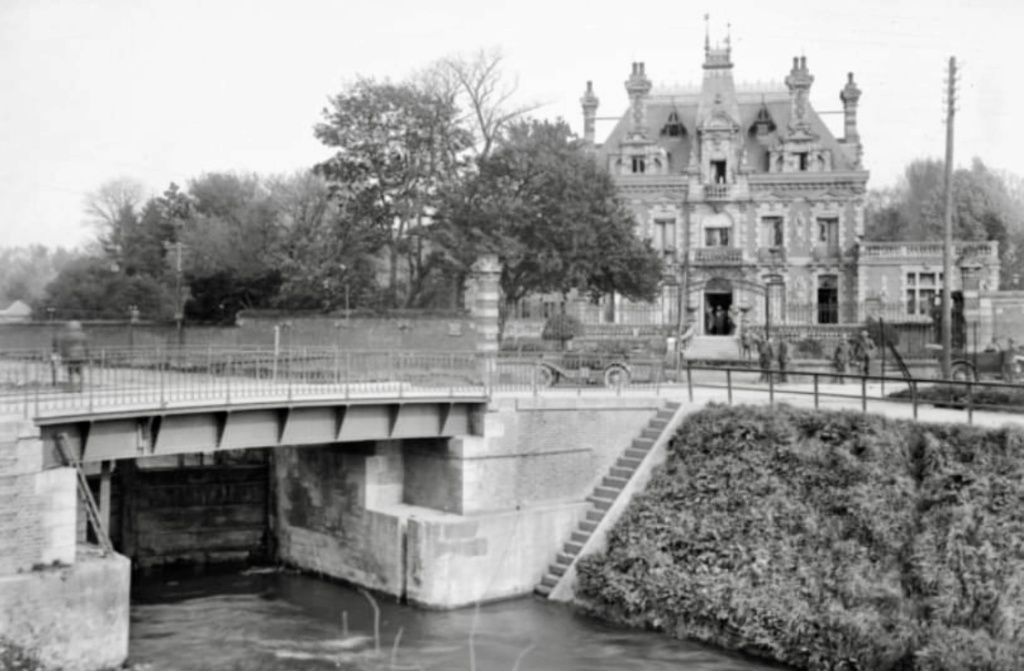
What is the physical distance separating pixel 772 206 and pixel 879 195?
124 ft

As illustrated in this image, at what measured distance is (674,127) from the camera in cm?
5744

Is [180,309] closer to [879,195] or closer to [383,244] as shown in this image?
[383,244]

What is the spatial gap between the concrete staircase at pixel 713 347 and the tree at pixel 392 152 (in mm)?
10503

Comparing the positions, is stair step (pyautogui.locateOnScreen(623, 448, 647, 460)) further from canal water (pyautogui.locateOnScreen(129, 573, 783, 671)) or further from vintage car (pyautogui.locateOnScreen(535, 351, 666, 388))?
canal water (pyautogui.locateOnScreen(129, 573, 783, 671))

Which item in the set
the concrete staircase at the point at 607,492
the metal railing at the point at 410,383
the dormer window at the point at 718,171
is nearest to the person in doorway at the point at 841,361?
the metal railing at the point at 410,383

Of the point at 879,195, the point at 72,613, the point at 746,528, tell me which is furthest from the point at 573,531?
the point at 879,195

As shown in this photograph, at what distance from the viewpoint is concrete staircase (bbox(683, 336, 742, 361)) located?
42466 mm

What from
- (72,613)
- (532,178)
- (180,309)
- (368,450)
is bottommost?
(72,613)

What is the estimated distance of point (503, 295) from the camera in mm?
42219

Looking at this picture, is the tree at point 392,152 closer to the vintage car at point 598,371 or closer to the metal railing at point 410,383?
the metal railing at point 410,383

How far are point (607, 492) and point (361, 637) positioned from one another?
265 inches

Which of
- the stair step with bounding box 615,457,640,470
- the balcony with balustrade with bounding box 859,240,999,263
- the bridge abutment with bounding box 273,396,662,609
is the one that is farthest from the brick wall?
the balcony with balustrade with bounding box 859,240,999,263

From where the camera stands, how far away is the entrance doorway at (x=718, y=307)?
2131 inches

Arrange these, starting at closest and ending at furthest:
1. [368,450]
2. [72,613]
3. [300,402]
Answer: [72,613], [300,402], [368,450]
